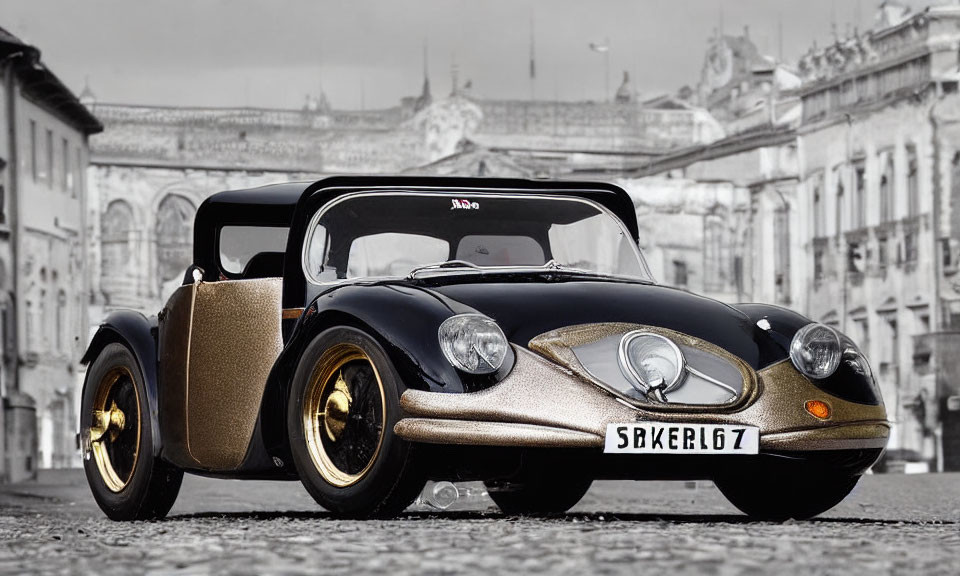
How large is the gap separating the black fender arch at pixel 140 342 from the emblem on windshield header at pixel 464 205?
5.01 feet

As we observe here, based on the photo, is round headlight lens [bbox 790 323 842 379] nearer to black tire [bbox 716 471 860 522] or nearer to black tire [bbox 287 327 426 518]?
black tire [bbox 716 471 860 522]

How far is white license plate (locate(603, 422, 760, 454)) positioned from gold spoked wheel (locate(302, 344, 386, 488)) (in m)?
0.87

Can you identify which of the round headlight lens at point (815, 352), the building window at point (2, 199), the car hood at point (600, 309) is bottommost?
the round headlight lens at point (815, 352)

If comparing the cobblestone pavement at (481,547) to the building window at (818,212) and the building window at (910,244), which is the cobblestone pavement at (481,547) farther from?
the building window at (818,212)

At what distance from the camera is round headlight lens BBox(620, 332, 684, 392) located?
7.57m

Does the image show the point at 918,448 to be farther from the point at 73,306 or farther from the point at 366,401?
the point at 366,401

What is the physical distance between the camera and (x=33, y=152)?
146 ft

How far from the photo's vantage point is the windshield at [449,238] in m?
8.80

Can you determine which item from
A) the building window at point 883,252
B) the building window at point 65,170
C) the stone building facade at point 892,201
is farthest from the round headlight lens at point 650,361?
the building window at point 883,252

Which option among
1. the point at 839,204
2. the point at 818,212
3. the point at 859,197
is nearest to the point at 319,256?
the point at 859,197

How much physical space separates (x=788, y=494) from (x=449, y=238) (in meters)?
1.81

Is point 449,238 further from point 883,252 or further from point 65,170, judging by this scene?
point 883,252

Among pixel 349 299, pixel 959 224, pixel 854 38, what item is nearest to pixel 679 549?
pixel 349 299

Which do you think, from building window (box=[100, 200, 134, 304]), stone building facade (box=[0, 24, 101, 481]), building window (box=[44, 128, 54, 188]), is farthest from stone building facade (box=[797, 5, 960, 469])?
building window (box=[100, 200, 134, 304])
